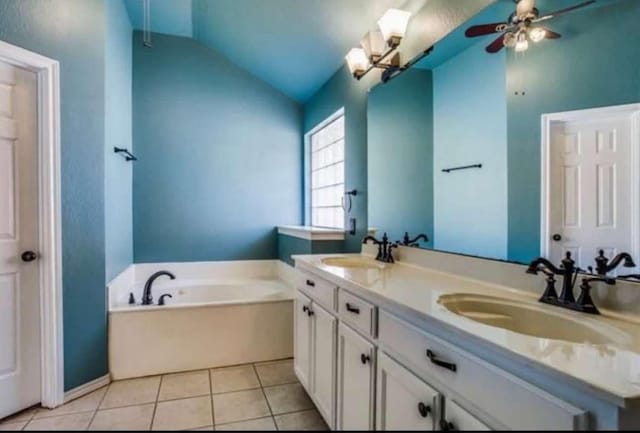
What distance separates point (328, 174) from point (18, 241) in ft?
7.88

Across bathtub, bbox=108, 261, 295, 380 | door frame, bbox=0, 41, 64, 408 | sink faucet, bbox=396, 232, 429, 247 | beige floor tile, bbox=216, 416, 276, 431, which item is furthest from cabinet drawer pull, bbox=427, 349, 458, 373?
door frame, bbox=0, 41, 64, 408

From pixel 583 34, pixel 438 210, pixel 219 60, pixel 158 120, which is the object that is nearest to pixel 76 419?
pixel 438 210

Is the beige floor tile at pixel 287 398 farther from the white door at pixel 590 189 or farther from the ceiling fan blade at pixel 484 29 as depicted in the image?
the ceiling fan blade at pixel 484 29

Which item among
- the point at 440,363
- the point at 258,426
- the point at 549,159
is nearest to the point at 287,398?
the point at 258,426

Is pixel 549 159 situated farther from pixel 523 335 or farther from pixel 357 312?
pixel 357 312

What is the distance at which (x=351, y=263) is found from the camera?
89.7 inches

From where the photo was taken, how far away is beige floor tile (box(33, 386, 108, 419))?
200 centimetres

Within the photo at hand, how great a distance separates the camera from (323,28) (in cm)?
270

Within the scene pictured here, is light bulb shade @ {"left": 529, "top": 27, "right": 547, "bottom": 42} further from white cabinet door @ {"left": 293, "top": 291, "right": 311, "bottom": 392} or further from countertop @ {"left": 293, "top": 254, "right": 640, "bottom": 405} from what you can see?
white cabinet door @ {"left": 293, "top": 291, "right": 311, "bottom": 392}

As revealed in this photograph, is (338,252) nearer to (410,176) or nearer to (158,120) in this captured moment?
(410,176)

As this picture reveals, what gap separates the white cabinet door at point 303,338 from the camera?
2066mm

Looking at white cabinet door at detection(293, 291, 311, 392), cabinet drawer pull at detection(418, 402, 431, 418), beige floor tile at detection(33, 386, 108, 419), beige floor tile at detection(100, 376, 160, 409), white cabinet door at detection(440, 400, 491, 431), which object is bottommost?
beige floor tile at detection(100, 376, 160, 409)

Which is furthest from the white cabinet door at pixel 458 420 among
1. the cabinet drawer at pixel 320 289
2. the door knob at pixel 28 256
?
the door knob at pixel 28 256

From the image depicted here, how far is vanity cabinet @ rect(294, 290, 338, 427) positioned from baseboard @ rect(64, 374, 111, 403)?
126 cm
